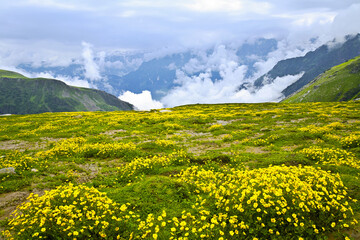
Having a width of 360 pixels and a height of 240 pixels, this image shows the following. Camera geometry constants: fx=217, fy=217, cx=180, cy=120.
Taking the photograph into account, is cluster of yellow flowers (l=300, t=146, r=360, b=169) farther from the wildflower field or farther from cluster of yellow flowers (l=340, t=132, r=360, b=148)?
cluster of yellow flowers (l=340, t=132, r=360, b=148)

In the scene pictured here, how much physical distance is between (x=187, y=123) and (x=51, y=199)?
26801 mm

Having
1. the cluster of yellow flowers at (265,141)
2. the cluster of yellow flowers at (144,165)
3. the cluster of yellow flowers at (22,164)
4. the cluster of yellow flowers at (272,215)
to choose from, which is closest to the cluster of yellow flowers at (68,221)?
the cluster of yellow flowers at (272,215)

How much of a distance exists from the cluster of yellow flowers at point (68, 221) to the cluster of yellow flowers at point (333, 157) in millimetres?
12414

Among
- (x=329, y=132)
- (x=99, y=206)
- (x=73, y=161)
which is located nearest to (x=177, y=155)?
(x=73, y=161)

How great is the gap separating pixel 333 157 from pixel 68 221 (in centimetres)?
1525

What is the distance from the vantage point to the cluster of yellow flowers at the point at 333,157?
502 inches

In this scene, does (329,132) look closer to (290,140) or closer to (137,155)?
(290,140)

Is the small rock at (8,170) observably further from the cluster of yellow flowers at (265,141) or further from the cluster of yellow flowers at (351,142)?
the cluster of yellow flowers at (351,142)

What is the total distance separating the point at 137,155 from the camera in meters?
17.5

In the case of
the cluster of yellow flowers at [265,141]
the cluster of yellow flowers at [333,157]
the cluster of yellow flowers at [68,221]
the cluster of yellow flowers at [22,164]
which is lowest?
the cluster of yellow flowers at [265,141]

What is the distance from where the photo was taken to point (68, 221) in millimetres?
6773

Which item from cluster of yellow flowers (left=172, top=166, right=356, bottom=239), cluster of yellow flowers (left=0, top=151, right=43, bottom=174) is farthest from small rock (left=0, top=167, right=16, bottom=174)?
cluster of yellow flowers (left=172, top=166, right=356, bottom=239)

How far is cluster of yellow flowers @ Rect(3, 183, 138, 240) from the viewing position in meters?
6.66

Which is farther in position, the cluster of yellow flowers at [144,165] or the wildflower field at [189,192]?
the cluster of yellow flowers at [144,165]
